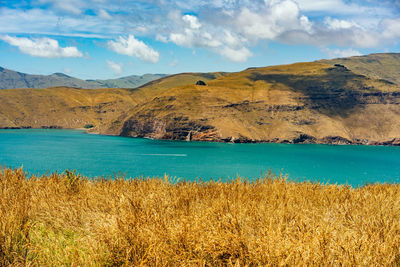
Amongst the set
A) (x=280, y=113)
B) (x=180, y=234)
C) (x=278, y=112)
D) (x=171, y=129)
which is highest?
(x=278, y=112)

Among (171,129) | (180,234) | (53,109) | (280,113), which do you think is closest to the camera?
(180,234)

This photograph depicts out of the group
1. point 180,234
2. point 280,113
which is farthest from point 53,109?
point 180,234

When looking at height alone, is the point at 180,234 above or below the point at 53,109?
below

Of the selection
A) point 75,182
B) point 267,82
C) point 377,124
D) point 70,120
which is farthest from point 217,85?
point 75,182

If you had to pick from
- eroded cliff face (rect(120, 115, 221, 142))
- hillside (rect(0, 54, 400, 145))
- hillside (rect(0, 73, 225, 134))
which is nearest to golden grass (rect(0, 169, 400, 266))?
hillside (rect(0, 54, 400, 145))

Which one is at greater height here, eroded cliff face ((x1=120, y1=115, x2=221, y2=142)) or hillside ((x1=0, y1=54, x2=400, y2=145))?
hillside ((x1=0, y1=54, x2=400, y2=145))

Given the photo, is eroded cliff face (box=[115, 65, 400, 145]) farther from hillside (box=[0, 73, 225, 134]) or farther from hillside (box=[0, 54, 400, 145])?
hillside (box=[0, 73, 225, 134])

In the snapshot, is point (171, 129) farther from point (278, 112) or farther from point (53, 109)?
point (53, 109)

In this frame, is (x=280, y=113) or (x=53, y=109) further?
(x=53, y=109)

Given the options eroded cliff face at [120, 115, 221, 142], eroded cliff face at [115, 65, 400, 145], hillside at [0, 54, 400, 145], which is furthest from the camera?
hillside at [0, 54, 400, 145]

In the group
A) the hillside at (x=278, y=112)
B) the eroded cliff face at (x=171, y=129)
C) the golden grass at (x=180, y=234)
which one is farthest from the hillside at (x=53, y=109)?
the golden grass at (x=180, y=234)

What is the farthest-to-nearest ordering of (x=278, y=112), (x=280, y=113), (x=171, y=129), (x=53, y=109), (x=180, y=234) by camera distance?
1. (x=53, y=109)
2. (x=278, y=112)
3. (x=280, y=113)
4. (x=171, y=129)
5. (x=180, y=234)

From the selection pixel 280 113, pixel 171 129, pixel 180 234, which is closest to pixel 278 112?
pixel 280 113

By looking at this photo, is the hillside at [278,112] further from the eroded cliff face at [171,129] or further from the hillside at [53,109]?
the hillside at [53,109]
